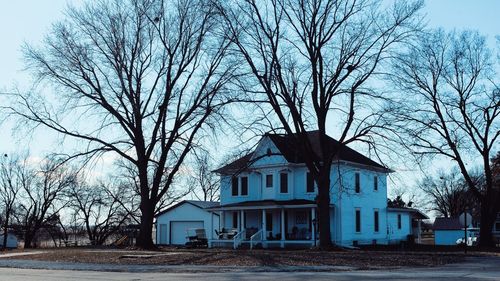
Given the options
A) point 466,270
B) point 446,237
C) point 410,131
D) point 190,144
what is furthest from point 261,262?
point 446,237

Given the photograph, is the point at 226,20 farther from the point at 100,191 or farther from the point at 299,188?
the point at 100,191

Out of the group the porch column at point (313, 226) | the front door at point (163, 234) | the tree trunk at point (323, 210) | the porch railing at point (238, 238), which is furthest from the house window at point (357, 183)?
the front door at point (163, 234)

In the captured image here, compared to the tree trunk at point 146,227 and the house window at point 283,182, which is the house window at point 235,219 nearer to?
the house window at point 283,182

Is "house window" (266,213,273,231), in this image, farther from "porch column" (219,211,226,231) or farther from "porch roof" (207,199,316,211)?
"porch column" (219,211,226,231)

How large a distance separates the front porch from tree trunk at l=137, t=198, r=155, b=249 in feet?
24.9

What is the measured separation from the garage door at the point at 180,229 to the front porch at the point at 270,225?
652 cm

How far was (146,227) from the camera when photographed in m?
41.1

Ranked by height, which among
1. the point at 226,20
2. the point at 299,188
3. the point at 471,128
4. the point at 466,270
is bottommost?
the point at 466,270

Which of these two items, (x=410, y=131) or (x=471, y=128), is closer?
(x=410, y=131)

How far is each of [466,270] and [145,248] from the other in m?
21.8

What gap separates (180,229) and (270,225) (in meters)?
10.9

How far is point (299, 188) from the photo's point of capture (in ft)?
159

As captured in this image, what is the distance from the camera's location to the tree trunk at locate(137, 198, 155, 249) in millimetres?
40531

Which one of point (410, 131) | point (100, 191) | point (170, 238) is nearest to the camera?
point (410, 131)
